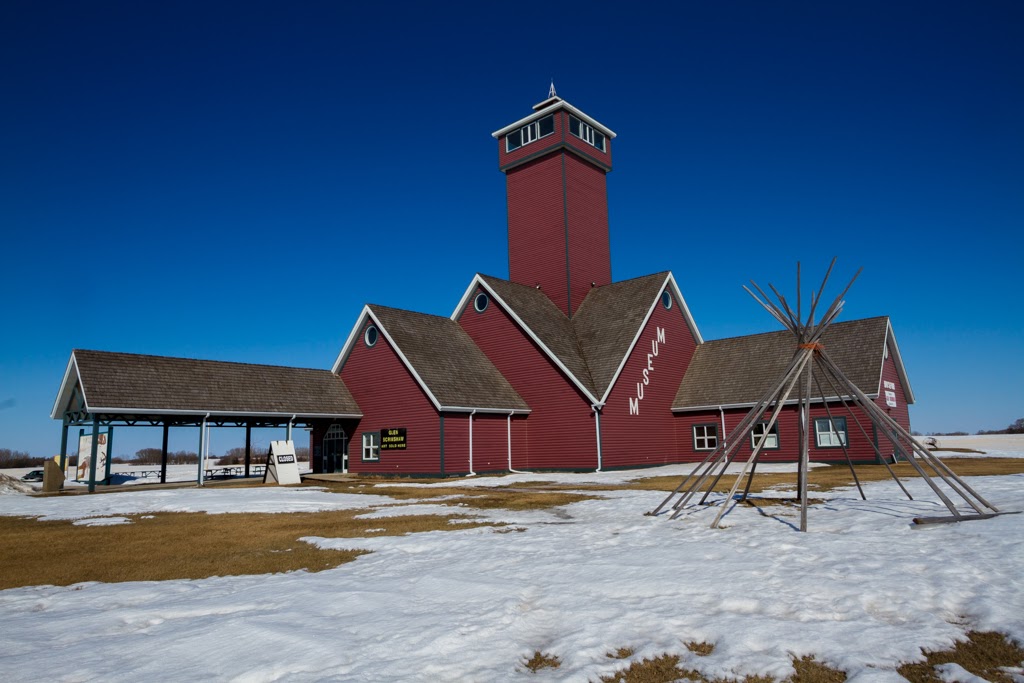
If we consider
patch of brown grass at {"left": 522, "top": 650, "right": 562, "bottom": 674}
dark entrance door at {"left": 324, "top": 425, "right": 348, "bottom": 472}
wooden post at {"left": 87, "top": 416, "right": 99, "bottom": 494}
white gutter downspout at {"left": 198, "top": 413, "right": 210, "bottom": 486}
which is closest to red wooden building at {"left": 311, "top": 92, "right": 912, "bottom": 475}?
dark entrance door at {"left": 324, "top": 425, "right": 348, "bottom": 472}

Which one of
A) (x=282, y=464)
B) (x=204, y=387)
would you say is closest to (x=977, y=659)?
(x=282, y=464)

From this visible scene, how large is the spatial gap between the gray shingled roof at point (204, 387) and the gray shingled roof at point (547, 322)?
9.60m

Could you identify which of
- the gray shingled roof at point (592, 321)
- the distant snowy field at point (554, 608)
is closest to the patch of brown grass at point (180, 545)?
the distant snowy field at point (554, 608)

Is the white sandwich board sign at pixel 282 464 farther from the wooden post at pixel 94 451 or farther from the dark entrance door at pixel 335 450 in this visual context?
the wooden post at pixel 94 451

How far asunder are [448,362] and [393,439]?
447cm

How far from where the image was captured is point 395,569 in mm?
9078

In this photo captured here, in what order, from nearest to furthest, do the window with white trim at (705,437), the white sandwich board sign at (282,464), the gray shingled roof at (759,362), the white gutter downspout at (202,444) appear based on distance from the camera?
the white gutter downspout at (202,444) → the white sandwich board sign at (282,464) → the gray shingled roof at (759,362) → the window with white trim at (705,437)

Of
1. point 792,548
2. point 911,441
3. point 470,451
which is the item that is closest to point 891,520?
point 911,441

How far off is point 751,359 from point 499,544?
27910mm

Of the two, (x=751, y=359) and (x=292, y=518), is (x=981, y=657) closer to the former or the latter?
(x=292, y=518)

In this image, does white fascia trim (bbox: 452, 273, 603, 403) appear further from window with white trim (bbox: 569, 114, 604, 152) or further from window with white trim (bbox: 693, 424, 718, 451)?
window with white trim (bbox: 569, 114, 604, 152)

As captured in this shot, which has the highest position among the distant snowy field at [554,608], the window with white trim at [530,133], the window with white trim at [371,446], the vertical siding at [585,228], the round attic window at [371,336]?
the window with white trim at [530,133]

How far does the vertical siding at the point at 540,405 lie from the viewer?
30703 mm

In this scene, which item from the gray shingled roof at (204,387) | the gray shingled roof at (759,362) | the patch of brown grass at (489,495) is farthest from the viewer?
the gray shingled roof at (759,362)
